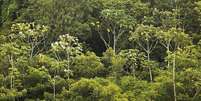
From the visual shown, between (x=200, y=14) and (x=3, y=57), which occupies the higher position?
(x=200, y=14)

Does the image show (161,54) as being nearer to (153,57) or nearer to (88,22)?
(153,57)

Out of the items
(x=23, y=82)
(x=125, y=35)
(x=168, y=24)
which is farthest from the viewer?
(x=125, y=35)

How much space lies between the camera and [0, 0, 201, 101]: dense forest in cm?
2895

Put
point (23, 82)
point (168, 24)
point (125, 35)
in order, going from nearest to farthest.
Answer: point (23, 82) → point (168, 24) → point (125, 35)

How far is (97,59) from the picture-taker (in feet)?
106

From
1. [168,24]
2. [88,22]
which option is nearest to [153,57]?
[168,24]

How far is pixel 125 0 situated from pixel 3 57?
10.3 metres

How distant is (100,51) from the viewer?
39.6m

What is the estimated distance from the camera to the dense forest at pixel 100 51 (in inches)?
1140

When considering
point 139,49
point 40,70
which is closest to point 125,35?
point 139,49

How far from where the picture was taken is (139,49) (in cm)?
3612

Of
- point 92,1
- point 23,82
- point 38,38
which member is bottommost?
point 23,82

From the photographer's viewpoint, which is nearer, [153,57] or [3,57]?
[3,57]

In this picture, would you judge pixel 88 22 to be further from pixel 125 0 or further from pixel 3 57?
pixel 3 57
